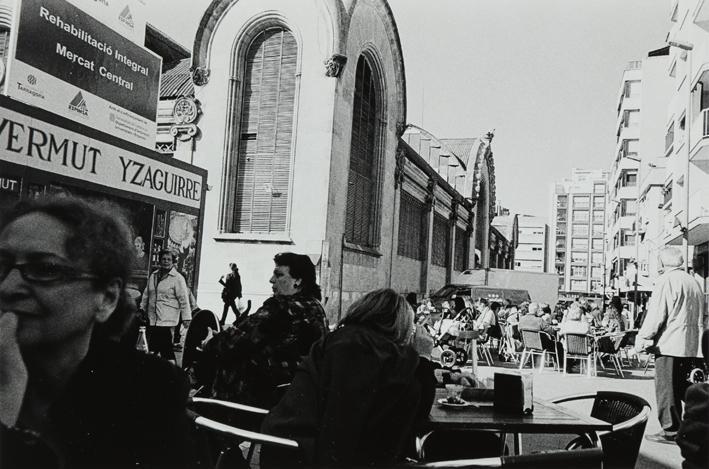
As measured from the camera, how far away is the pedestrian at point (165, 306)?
832 centimetres

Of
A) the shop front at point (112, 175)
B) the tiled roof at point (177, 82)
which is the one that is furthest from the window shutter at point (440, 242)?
the shop front at point (112, 175)

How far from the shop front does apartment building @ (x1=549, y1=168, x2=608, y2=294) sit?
135587mm

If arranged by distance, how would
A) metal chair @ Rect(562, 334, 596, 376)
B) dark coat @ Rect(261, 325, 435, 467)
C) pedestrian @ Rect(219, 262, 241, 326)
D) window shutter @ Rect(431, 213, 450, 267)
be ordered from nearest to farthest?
1. dark coat @ Rect(261, 325, 435, 467)
2. metal chair @ Rect(562, 334, 596, 376)
3. pedestrian @ Rect(219, 262, 241, 326)
4. window shutter @ Rect(431, 213, 450, 267)

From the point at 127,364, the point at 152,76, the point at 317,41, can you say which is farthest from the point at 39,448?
the point at 317,41

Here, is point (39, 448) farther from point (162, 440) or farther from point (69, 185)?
point (69, 185)

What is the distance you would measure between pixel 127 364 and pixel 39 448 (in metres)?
0.20

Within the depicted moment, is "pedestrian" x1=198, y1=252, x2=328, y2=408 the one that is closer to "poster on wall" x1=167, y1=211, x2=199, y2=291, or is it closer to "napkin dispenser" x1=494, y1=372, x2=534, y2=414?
"napkin dispenser" x1=494, y1=372, x2=534, y2=414

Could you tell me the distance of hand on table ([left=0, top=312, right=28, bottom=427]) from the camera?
1132 millimetres

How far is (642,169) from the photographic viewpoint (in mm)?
50344

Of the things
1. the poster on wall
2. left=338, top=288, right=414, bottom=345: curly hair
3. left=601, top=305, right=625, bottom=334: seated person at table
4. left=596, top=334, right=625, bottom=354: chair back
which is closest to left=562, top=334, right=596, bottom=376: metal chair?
left=596, top=334, right=625, bottom=354: chair back

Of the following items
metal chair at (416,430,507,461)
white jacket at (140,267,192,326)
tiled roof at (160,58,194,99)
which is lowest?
metal chair at (416,430,507,461)

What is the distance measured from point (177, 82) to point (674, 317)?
2267 centimetres

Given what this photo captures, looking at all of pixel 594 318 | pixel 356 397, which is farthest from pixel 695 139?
pixel 356 397

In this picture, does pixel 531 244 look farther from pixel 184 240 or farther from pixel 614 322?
pixel 184 240
